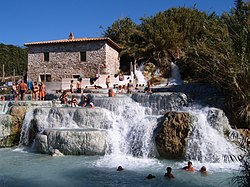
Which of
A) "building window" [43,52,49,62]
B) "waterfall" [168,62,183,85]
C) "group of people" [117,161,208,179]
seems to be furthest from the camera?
"building window" [43,52,49,62]

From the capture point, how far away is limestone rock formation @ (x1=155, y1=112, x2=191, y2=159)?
10.4 meters

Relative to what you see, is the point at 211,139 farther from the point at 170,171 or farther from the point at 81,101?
the point at 81,101

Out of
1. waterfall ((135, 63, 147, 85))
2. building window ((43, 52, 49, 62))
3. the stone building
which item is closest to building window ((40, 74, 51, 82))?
the stone building

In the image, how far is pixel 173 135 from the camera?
1055cm

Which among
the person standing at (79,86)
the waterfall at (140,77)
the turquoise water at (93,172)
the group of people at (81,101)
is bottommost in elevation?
the turquoise water at (93,172)

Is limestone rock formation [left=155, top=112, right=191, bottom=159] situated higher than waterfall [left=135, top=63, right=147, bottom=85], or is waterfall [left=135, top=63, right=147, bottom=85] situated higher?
waterfall [left=135, top=63, right=147, bottom=85]

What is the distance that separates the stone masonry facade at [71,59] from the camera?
79.0 feet

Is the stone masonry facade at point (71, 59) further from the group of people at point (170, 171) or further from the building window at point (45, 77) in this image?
the group of people at point (170, 171)

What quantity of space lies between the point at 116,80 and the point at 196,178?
15495 mm

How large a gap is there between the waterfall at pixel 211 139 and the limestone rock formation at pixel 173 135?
0.76 feet

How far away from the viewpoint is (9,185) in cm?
712

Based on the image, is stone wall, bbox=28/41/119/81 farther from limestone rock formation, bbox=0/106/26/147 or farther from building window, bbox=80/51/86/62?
limestone rock formation, bbox=0/106/26/147

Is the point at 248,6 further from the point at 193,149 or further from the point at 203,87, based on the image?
the point at 193,149

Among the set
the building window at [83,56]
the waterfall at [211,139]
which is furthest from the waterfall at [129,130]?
the building window at [83,56]
